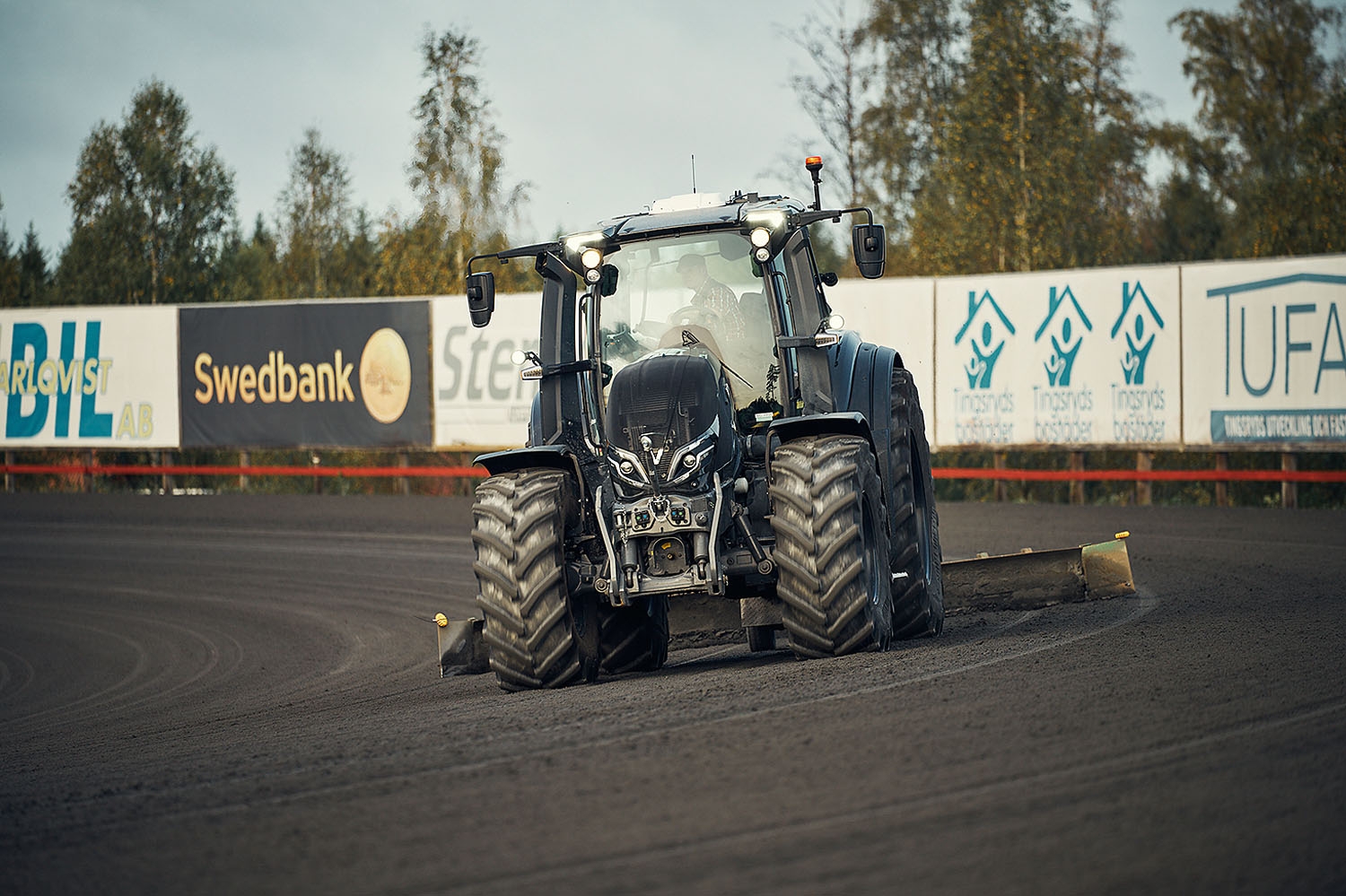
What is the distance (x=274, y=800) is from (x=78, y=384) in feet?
76.1

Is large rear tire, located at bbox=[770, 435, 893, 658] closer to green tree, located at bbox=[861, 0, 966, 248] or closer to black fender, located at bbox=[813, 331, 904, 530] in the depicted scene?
black fender, located at bbox=[813, 331, 904, 530]

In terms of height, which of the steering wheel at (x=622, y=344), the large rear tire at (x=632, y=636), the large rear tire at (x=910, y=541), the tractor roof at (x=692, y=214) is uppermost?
the tractor roof at (x=692, y=214)

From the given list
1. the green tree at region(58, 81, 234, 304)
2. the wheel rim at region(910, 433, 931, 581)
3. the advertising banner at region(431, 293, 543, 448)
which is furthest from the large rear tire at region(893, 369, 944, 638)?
the green tree at region(58, 81, 234, 304)

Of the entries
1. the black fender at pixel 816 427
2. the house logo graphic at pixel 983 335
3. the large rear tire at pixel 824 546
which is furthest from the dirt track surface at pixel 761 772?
the house logo graphic at pixel 983 335

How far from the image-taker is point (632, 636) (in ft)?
29.5

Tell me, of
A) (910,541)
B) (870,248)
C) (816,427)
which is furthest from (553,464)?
(910,541)

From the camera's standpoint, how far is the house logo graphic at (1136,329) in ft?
65.4

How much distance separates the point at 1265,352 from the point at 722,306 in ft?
42.4

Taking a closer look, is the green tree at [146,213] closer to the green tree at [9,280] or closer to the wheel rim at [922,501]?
the green tree at [9,280]

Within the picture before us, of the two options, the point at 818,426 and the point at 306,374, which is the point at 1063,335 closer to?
the point at 306,374

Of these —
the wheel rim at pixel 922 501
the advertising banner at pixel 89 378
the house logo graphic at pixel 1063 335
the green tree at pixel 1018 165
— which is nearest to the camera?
the wheel rim at pixel 922 501

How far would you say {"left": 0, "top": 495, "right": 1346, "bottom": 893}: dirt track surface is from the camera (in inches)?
163

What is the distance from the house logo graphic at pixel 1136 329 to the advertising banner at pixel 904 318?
8.70 feet

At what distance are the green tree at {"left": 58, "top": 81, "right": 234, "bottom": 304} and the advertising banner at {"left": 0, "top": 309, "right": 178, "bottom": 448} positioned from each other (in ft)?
62.2
